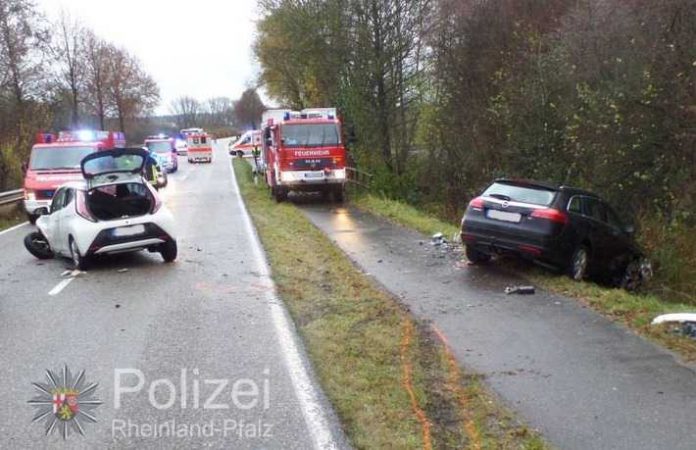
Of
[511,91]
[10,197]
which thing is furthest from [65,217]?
[511,91]

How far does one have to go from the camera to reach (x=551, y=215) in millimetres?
9461

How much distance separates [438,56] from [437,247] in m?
10.9

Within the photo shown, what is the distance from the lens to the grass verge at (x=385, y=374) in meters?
4.41

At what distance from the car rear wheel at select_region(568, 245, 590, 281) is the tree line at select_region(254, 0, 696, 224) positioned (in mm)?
3441

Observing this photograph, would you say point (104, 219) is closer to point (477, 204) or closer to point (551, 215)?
point (477, 204)

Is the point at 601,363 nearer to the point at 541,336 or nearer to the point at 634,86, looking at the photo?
the point at 541,336

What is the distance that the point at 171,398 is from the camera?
5082 millimetres

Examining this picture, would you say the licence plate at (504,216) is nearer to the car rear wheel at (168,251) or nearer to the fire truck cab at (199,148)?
the car rear wheel at (168,251)

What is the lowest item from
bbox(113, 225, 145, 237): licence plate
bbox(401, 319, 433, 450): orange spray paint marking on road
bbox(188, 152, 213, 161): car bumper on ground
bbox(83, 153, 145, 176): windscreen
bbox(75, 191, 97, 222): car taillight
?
bbox(188, 152, 213, 161): car bumper on ground

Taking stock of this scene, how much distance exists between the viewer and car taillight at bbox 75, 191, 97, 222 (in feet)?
34.1

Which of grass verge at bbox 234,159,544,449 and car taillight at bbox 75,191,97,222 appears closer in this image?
grass verge at bbox 234,159,544,449

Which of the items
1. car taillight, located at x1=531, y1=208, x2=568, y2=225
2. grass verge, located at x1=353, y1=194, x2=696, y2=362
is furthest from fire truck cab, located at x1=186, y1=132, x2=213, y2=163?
car taillight, located at x1=531, y1=208, x2=568, y2=225

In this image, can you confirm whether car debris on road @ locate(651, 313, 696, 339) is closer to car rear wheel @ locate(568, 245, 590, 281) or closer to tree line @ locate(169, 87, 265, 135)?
car rear wheel @ locate(568, 245, 590, 281)

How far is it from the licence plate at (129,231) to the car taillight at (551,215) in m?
6.06
